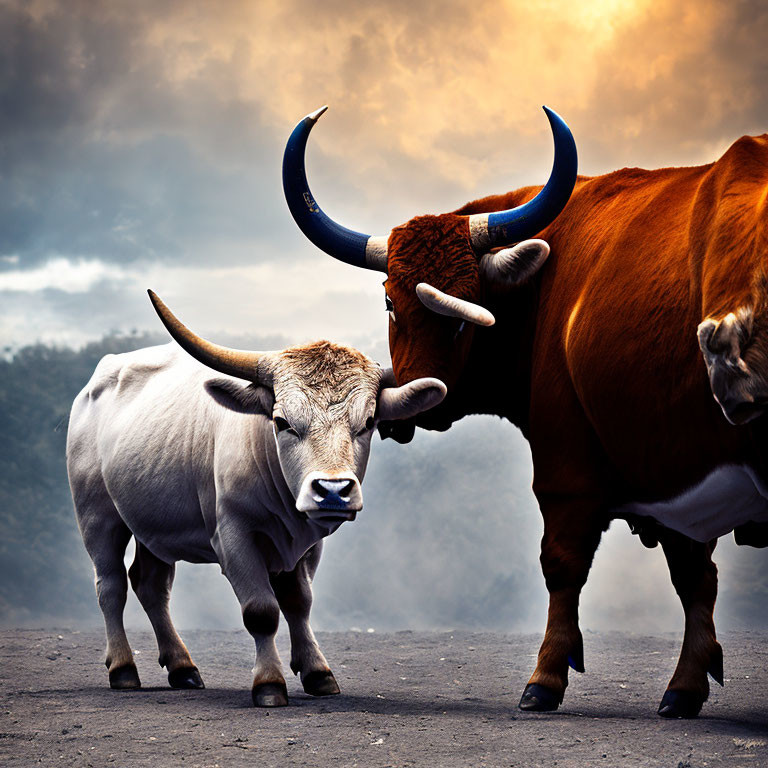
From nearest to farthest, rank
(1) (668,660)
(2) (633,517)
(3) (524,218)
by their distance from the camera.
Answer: (2) (633,517)
(3) (524,218)
(1) (668,660)

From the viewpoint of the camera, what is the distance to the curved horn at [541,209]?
584cm

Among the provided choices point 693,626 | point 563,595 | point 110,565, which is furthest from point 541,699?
point 110,565

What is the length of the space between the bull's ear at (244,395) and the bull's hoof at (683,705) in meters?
2.42

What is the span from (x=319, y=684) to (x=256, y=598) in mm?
794

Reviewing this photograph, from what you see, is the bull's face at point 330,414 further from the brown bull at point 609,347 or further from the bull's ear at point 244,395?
the brown bull at point 609,347

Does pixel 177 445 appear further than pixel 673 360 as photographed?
Yes

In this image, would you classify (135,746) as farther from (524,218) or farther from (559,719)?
(524,218)

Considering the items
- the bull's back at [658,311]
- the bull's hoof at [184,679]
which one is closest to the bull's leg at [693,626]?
the bull's back at [658,311]

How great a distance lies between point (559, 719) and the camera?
5.03m

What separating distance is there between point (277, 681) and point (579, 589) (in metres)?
1.56

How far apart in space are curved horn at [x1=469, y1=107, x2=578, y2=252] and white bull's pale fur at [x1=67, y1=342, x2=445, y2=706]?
3.18ft

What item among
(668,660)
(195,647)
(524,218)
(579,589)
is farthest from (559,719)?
(195,647)

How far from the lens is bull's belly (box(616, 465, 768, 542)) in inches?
181

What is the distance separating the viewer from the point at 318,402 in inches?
210
